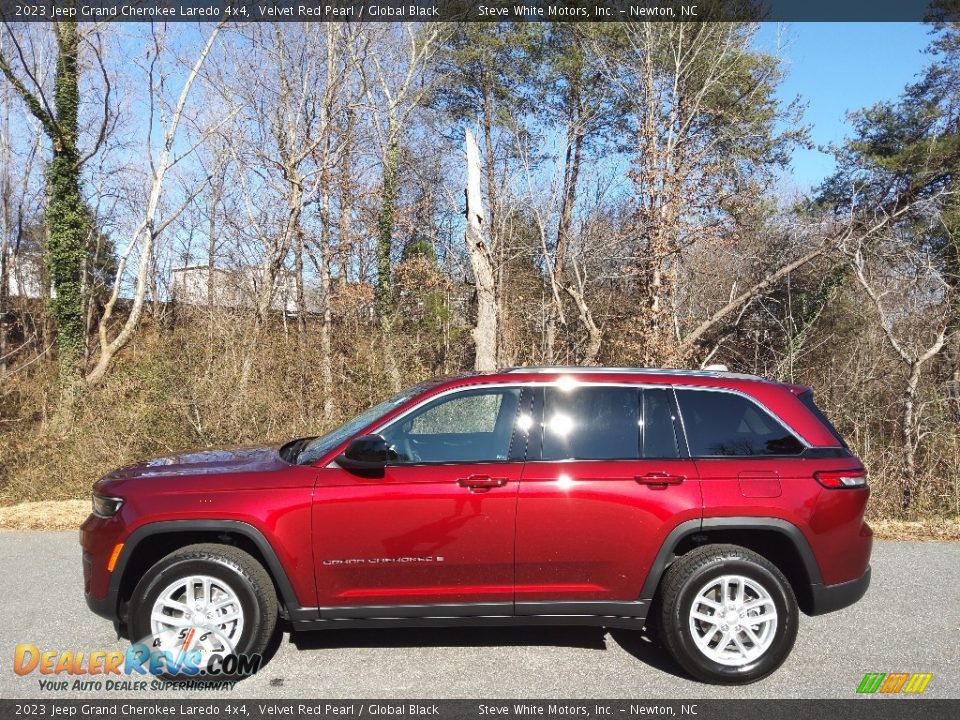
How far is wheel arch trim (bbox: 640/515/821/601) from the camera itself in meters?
3.99

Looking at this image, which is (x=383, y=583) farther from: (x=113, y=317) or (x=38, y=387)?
(x=113, y=317)

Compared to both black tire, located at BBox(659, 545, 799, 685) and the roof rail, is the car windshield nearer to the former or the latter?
the roof rail

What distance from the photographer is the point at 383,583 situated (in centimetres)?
396

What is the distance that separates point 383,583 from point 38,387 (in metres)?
14.7

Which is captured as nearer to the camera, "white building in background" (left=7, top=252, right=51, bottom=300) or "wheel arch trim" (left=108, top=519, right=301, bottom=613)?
"wheel arch trim" (left=108, top=519, right=301, bottom=613)

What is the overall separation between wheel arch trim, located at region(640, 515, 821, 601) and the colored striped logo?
1.90 ft

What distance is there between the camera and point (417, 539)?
12.9ft

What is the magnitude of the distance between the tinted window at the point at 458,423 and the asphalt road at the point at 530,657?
3.87ft

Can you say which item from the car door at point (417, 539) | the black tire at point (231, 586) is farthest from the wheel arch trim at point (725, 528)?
the black tire at point (231, 586)

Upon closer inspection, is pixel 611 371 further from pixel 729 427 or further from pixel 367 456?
pixel 367 456

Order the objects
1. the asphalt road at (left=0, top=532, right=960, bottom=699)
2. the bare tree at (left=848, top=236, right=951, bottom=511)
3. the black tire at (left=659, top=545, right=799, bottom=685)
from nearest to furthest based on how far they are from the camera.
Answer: the asphalt road at (left=0, top=532, right=960, bottom=699), the black tire at (left=659, top=545, right=799, bottom=685), the bare tree at (left=848, top=236, right=951, bottom=511)

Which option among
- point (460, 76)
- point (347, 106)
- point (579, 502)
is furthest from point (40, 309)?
point (579, 502)

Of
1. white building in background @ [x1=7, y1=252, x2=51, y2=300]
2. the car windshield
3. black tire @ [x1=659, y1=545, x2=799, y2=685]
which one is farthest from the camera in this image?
white building in background @ [x1=7, y1=252, x2=51, y2=300]

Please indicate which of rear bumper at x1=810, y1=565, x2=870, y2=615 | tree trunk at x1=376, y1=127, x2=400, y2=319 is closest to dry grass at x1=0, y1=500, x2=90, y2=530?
rear bumper at x1=810, y1=565, x2=870, y2=615
